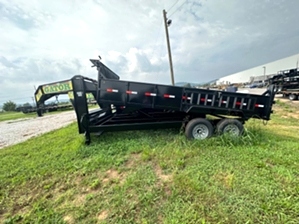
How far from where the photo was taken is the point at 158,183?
8.55 ft

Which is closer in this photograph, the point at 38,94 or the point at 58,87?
the point at 58,87

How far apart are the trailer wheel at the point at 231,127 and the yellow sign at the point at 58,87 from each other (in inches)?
466

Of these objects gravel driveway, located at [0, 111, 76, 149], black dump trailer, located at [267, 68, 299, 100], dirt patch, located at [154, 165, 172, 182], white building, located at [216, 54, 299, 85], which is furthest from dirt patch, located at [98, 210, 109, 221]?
white building, located at [216, 54, 299, 85]

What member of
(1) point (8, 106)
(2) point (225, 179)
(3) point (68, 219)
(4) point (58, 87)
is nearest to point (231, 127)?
(2) point (225, 179)

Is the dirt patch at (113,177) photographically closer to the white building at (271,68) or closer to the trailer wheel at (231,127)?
the trailer wheel at (231,127)

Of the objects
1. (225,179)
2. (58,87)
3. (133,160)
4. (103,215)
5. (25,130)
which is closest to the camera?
(103,215)

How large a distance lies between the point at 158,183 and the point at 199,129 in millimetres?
2170

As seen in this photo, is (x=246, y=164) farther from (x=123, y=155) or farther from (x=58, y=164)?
(x=58, y=164)

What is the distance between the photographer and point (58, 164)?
3568mm

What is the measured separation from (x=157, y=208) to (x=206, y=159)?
154cm

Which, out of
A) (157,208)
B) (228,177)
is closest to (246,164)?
(228,177)

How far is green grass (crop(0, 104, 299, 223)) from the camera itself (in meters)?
2.02

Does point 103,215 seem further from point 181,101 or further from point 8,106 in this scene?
point 8,106

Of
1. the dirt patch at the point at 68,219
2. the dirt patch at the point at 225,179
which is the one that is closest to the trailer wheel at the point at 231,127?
the dirt patch at the point at 225,179
